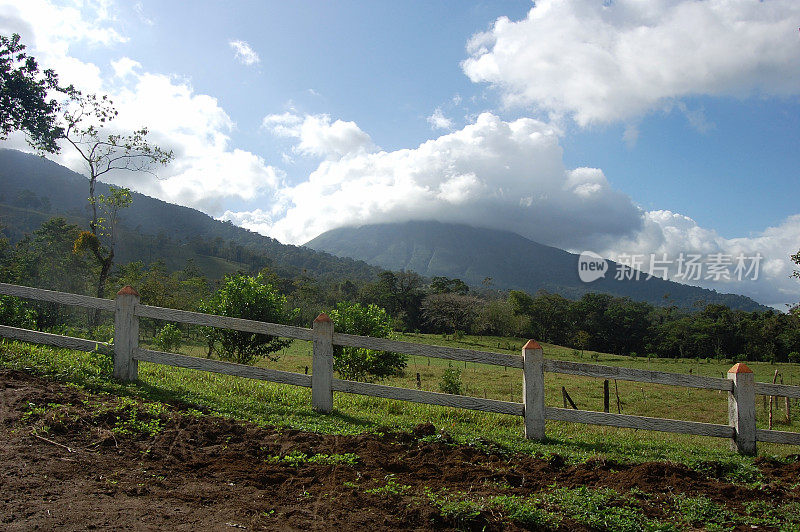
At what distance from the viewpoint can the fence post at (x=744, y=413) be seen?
6852mm

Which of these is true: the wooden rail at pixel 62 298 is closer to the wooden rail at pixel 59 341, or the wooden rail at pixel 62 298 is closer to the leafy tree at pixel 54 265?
the wooden rail at pixel 59 341

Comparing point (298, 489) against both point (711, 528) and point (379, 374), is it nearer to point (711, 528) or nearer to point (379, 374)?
point (711, 528)

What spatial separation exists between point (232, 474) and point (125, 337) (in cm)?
411

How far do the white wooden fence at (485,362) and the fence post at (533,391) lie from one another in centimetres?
1

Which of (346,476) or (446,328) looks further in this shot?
(446,328)

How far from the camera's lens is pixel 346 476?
447cm

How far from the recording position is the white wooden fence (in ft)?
21.9

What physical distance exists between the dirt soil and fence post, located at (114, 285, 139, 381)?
1005 millimetres

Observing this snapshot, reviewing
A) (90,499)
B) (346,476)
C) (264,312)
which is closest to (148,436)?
(90,499)

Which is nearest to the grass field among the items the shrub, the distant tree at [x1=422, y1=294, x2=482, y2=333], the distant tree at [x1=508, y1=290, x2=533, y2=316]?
the shrub

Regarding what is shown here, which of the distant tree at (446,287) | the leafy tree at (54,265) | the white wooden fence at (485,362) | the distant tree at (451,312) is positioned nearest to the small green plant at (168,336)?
the leafy tree at (54,265)

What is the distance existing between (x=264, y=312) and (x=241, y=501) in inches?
488

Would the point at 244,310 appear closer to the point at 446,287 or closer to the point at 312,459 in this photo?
the point at 312,459

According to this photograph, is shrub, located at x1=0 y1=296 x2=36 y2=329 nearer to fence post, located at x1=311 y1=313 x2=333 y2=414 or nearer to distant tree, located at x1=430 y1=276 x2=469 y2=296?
fence post, located at x1=311 y1=313 x2=333 y2=414
